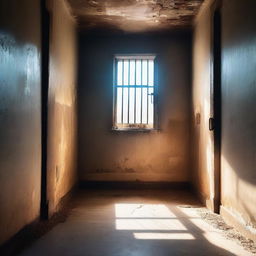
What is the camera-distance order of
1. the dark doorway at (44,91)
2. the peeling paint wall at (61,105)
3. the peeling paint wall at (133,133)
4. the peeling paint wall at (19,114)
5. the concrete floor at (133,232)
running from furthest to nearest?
1. the peeling paint wall at (133,133)
2. the peeling paint wall at (61,105)
3. the dark doorway at (44,91)
4. the concrete floor at (133,232)
5. the peeling paint wall at (19,114)

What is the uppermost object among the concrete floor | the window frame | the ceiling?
the ceiling

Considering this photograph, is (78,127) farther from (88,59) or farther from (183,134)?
(183,134)

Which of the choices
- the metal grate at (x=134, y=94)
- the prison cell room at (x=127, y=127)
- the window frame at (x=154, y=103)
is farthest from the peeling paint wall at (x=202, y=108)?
the metal grate at (x=134, y=94)

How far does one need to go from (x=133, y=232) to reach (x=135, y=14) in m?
3.20

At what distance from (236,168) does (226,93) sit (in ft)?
2.91

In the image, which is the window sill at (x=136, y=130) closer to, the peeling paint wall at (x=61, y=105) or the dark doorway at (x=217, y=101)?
the peeling paint wall at (x=61, y=105)

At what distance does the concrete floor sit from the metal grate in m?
1.68

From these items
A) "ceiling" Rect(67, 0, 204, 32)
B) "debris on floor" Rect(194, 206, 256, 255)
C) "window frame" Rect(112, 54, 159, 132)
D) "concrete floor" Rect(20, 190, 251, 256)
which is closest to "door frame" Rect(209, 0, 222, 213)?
"debris on floor" Rect(194, 206, 256, 255)

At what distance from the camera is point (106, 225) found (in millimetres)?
3430

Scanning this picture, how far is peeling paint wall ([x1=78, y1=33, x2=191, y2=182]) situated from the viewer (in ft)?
19.0

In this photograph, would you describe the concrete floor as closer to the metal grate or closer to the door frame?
the door frame

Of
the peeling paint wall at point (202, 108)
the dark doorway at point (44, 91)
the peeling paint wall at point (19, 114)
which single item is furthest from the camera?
the peeling paint wall at point (202, 108)

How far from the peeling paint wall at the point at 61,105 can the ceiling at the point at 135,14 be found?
0.87 ft

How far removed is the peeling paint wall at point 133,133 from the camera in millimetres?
5797
